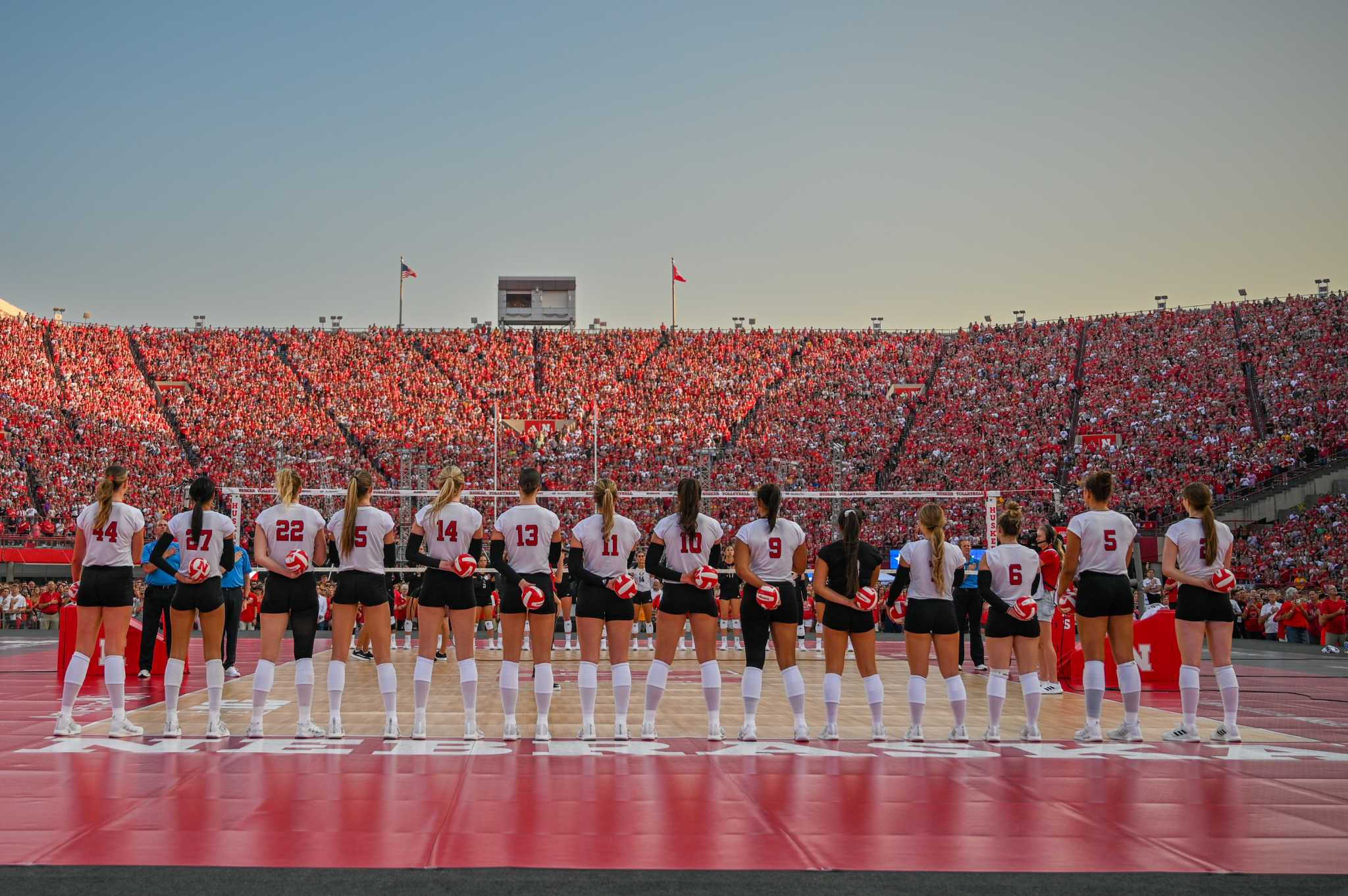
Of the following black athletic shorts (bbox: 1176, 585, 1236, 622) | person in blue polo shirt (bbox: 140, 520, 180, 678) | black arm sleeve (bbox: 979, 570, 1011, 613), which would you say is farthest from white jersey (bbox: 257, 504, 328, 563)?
black athletic shorts (bbox: 1176, 585, 1236, 622)

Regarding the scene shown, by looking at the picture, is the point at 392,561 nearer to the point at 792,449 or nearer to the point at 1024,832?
the point at 1024,832

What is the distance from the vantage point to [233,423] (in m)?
43.3

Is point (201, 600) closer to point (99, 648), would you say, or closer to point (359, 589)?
point (359, 589)

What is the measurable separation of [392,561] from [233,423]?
A: 3839 centimetres

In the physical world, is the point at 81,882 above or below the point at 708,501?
below

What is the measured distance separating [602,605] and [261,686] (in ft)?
9.24

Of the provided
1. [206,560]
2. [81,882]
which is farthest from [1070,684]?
[81,882]

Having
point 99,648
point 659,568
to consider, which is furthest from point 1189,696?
point 99,648

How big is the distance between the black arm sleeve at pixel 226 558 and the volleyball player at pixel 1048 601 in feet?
27.9

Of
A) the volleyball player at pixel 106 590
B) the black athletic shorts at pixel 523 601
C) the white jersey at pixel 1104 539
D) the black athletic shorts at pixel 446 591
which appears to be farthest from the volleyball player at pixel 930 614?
the volleyball player at pixel 106 590

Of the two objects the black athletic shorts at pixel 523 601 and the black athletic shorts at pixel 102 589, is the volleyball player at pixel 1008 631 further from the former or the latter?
the black athletic shorts at pixel 102 589

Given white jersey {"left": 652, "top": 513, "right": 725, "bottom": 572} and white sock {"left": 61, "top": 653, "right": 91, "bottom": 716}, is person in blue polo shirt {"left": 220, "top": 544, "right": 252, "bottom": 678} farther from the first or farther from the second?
white jersey {"left": 652, "top": 513, "right": 725, "bottom": 572}

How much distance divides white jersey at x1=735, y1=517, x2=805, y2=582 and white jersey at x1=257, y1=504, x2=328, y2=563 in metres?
3.50

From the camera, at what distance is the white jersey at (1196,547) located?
28.6ft
